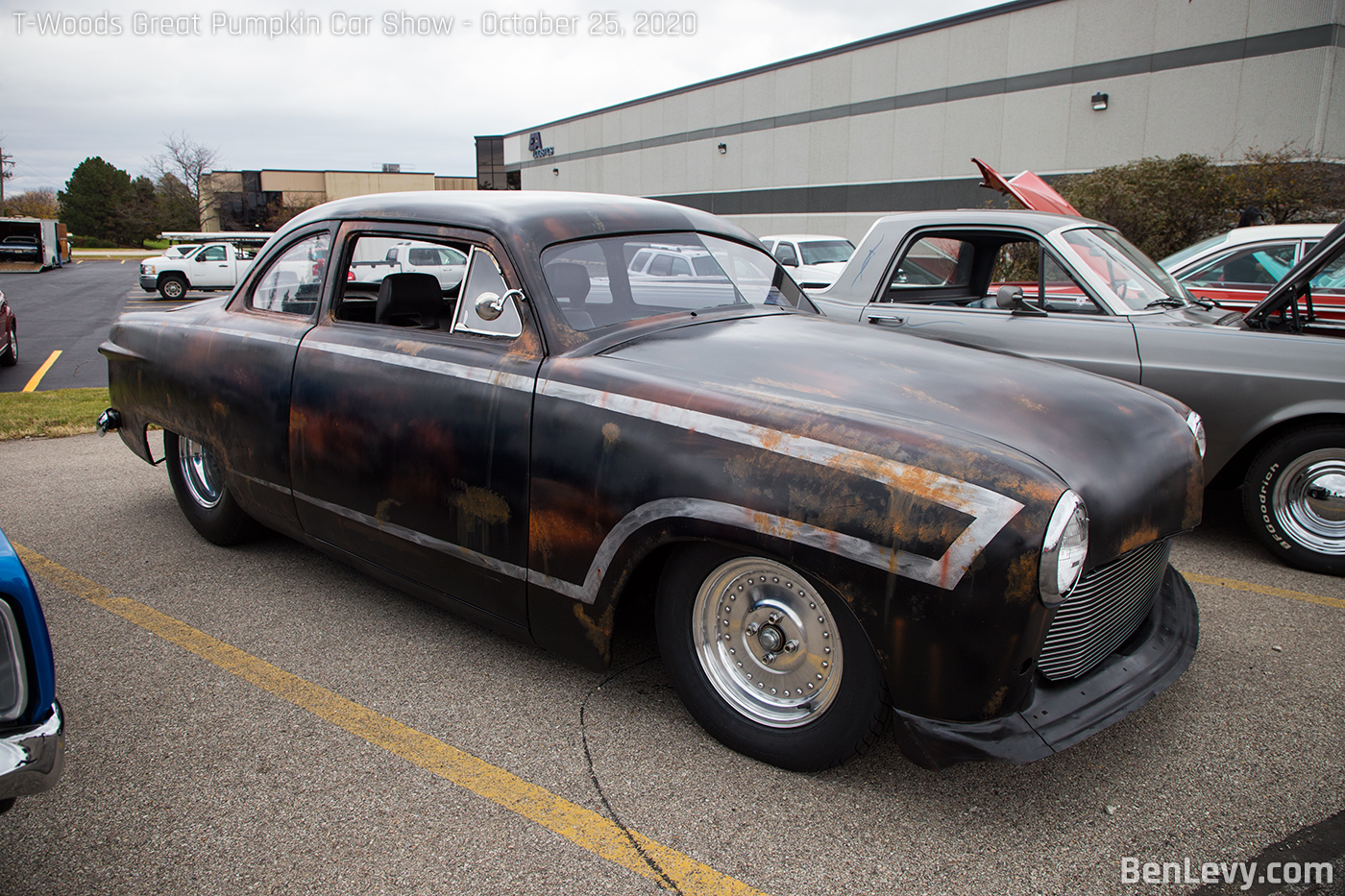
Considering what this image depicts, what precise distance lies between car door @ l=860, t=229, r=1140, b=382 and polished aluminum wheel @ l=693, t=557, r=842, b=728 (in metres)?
2.11

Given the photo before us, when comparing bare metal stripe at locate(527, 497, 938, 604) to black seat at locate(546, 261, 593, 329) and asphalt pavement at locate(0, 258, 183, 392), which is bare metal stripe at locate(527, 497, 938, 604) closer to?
black seat at locate(546, 261, 593, 329)

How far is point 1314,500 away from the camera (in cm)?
413

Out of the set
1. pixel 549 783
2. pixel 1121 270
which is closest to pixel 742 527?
pixel 549 783

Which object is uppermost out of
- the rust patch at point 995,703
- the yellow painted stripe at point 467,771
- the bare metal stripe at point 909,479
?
the bare metal stripe at point 909,479

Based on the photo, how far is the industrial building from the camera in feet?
52.4

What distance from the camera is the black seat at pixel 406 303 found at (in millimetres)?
3494

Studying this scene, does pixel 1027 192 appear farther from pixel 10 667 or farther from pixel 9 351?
pixel 9 351

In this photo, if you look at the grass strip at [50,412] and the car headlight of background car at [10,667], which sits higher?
the car headlight of background car at [10,667]

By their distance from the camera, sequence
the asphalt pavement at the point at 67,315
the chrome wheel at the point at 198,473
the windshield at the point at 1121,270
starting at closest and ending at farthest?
1. the chrome wheel at the point at 198,473
2. the windshield at the point at 1121,270
3. the asphalt pavement at the point at 67,315

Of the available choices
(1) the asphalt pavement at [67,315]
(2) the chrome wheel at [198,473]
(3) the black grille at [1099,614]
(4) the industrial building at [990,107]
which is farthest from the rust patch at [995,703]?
(4) the industrial building at [990,107]

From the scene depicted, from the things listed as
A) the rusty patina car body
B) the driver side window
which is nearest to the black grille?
the rusty patina car body

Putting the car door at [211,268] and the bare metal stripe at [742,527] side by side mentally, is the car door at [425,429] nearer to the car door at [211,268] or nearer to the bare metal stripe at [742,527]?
the bare metal stripe at [742,527]

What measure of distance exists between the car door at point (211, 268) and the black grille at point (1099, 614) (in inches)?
1071

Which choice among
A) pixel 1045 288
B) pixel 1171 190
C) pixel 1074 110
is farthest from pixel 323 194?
pixel 1045 288
